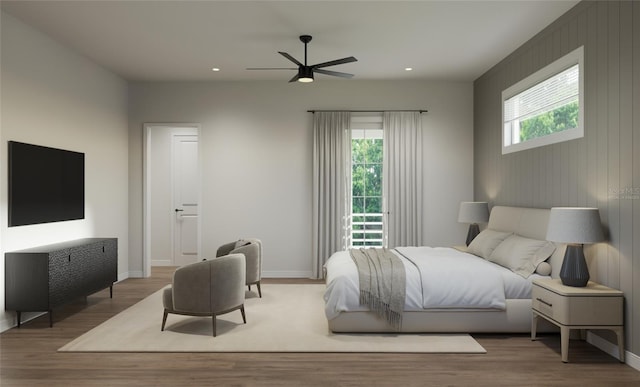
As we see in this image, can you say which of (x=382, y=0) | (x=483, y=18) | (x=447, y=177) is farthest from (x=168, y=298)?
(x=447, y=177)

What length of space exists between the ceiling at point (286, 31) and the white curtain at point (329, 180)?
90 cm

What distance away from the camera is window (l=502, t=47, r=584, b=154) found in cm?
392

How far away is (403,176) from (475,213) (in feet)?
3.99

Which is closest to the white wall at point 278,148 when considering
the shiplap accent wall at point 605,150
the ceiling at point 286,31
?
the ceiling at point 286,31

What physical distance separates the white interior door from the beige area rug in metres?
3.03

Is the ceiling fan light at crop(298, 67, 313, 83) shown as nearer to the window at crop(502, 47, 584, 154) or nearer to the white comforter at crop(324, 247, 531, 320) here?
the white comforter at crop(324, 247, 531, 320)

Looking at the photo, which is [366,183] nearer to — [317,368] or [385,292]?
[385,292]

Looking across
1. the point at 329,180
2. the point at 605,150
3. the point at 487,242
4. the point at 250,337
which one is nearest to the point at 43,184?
the point at 250,337

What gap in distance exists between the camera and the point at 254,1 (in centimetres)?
379

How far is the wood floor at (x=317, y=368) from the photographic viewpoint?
2881 millimetres

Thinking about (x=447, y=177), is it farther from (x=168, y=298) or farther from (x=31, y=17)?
(x=31, y=17)

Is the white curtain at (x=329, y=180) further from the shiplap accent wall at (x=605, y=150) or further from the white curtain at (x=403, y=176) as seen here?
the shiplap accent wall at (x=605, y=150)

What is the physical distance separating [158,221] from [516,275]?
5.99 m

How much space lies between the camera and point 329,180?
6.44 meters
